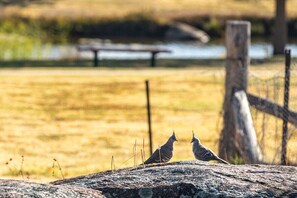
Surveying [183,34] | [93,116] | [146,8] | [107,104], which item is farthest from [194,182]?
[146,8]

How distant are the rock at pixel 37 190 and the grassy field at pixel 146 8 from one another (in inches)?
1792

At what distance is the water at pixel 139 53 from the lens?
103ft

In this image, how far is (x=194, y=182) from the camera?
5445 mm

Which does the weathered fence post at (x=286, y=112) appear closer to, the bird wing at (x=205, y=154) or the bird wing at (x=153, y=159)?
the bird wing at (x=205, y=154)

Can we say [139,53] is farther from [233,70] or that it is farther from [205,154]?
[205,154]

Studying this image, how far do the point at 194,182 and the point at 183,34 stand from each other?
144ft

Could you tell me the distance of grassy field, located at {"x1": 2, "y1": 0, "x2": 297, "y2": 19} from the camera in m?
51.4

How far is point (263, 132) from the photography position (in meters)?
11.5

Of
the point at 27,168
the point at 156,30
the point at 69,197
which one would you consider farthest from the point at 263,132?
the point at 156,30

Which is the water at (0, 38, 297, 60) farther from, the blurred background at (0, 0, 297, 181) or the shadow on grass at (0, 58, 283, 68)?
the shadow on grass at (0, 58, 283, 68)

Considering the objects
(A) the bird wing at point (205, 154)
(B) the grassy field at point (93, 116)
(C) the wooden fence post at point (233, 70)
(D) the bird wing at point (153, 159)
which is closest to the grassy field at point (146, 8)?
(B) the grassy field at point (93, 116)

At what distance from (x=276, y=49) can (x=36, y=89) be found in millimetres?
14224

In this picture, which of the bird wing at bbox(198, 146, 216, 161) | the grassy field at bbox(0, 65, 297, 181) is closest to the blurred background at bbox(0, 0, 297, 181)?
the grassy field at bbox(0, 65, 297, 181)

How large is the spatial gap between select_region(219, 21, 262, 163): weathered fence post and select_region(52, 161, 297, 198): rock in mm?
6644
